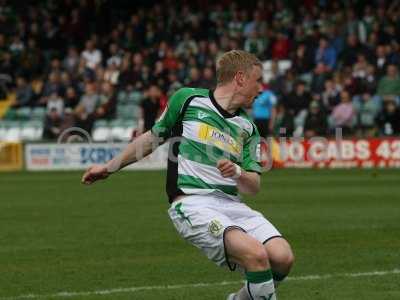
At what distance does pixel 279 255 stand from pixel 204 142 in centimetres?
87

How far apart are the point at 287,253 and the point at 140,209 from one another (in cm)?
949

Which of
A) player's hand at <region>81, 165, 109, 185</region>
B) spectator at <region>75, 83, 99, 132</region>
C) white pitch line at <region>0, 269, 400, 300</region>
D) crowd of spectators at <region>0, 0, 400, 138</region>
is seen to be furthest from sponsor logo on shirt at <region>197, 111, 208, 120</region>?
spectator at <region>75, 83, 99, 132</region>

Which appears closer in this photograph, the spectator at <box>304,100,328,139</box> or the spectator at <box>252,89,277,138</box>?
the spectator at <box>252,89,277,138</box>

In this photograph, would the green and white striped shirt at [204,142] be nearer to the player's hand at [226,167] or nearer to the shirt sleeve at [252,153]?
the shirt sleeve at [252,153]

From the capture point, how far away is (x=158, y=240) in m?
12.2

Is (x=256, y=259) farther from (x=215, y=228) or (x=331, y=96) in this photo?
(x=331, y=96)

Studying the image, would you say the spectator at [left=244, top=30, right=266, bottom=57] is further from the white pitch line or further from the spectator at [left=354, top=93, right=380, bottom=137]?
the white pitch line

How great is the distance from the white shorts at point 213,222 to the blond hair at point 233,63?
0.77 metres

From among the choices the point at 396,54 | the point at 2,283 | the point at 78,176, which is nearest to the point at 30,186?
the point at 78,176

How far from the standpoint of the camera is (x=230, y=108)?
7.20m

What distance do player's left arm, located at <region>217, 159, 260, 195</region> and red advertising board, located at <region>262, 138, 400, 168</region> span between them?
1895 centimetres

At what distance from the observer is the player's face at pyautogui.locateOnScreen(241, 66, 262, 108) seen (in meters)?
7.08

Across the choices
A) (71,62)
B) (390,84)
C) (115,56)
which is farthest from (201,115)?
(71,62)

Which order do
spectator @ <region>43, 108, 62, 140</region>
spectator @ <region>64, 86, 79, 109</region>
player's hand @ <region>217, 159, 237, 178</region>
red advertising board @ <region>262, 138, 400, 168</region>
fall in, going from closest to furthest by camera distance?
player's hand @ <region>217, 159, 237, 178</region> → red advertising board @ <region>262, 138, 400, 168</region> → spectator @ <region>43, 108, 62, 140</region> → spectator @ <region>64, 86, 79, 109</region>
